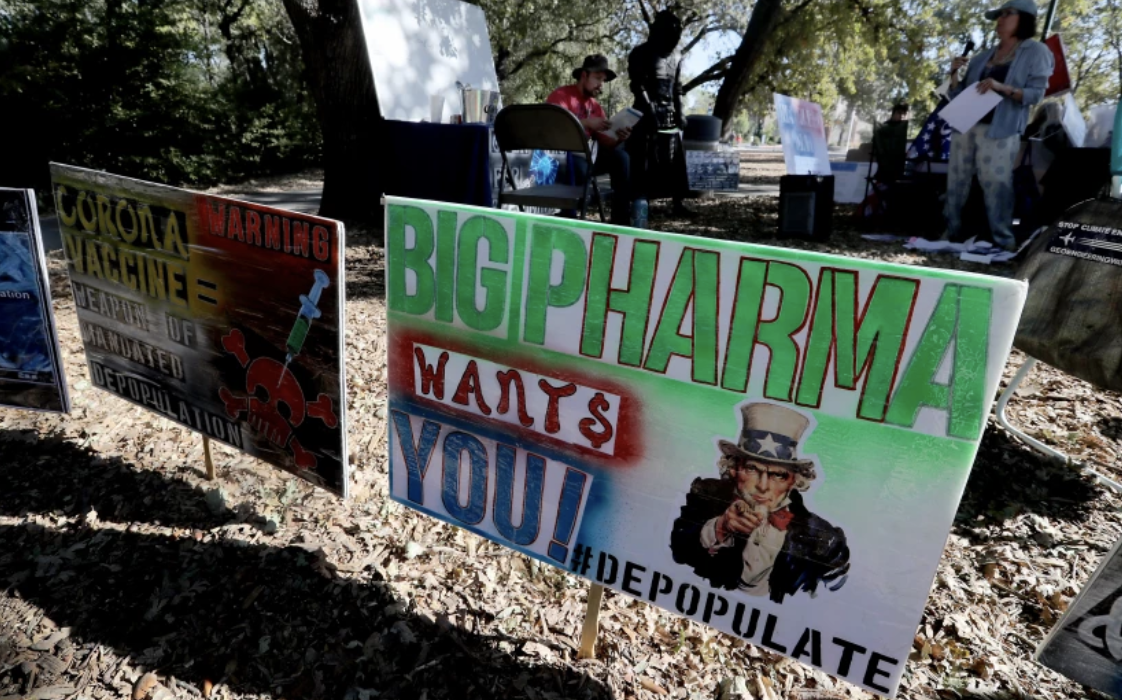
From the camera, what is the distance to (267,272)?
2.02 metres

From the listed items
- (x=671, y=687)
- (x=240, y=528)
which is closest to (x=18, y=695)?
(x=240, y=528)

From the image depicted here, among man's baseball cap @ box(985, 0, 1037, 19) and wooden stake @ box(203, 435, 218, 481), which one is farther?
man's baseball cap @ box(985, 0, 1037, 19)

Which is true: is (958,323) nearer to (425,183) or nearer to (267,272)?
(267,272)

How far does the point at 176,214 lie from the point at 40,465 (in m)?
1.41

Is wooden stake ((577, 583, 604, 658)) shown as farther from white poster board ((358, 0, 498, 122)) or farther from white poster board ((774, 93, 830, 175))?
white poster board ((774, 93, 830, 175))

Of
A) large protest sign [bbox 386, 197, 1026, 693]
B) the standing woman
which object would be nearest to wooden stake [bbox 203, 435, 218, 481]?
large protest sign [bbox 386, 197, 1026, 693]

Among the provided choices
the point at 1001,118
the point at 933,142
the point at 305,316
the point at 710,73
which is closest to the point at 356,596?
the point at 305,316

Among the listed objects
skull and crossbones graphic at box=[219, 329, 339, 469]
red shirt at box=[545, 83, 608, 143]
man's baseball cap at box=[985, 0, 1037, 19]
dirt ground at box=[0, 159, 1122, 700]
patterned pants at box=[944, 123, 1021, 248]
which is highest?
man's baseball cap at box=[985, 0, 1037, 19]

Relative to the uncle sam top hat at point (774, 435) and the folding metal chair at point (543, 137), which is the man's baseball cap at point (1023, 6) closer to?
the folding metal chair at point (543, 137)

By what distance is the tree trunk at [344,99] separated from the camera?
652 centimetres

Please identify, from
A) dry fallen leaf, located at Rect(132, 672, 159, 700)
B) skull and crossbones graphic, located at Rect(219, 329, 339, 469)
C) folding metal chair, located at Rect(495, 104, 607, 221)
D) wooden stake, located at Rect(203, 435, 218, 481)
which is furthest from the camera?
folding metal chair, located at Rect(495, 104, 607, 221)

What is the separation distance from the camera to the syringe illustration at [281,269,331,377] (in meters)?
1.91

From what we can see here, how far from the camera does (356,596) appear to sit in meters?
2.13

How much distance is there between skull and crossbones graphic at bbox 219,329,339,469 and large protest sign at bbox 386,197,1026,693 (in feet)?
1.11
